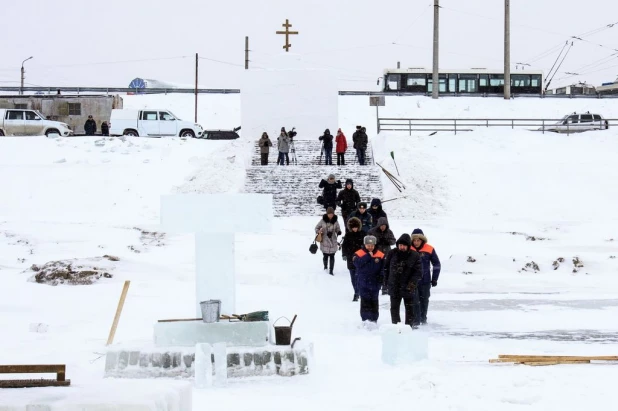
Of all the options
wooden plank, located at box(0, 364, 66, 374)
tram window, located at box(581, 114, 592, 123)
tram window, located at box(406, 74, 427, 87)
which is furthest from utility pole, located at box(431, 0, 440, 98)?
wooden plank, located at box(0, 364, 66, 374)

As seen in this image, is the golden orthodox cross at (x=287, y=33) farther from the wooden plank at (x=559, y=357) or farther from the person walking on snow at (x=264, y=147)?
the wooden plank at (x=559, y=357)

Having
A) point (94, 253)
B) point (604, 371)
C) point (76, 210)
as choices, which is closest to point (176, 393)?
point (604, 371)

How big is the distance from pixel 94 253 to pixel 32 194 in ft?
Result: 27.5

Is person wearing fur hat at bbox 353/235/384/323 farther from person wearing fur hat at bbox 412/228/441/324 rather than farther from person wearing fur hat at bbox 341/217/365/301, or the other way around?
person wearing fur hat at bbox 341/217/365/301

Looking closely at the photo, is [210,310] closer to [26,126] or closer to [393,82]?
[26,126]

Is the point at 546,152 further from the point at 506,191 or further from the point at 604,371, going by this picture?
the point at 604,371

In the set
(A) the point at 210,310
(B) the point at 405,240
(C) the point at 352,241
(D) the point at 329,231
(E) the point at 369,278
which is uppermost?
(B) the point at 405,240

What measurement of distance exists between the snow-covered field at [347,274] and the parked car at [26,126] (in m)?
4.33

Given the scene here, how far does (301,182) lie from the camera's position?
85.0ft

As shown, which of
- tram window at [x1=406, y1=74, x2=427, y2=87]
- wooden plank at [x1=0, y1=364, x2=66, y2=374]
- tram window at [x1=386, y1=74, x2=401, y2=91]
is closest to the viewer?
wooden plank at [x1=0, y1=364, x2=66, y2=374]

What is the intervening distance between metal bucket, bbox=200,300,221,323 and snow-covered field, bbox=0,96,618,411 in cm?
84

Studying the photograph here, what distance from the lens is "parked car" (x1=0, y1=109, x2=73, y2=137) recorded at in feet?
113

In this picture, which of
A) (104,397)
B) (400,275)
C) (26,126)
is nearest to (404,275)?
(400,275)

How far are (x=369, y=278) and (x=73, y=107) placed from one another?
3282cm
